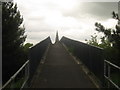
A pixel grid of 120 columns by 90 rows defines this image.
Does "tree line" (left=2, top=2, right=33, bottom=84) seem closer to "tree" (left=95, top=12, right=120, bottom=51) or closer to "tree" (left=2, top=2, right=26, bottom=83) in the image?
"tree" (left=2, top=2, right=26, bottom=83)

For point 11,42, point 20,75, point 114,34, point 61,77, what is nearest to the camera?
point 20,75

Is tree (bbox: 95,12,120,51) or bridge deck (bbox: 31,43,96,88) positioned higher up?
tree (bbox: 95,12,120,51)

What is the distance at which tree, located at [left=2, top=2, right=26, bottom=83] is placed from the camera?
2538cm

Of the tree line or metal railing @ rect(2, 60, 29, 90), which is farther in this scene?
the tree line

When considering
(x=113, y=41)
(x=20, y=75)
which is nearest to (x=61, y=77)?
(x=20, y=75)

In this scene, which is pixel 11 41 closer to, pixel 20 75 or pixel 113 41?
pixel 113 41

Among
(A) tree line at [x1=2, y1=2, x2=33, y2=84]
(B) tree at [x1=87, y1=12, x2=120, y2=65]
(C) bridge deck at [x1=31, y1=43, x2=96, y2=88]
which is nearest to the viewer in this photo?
(C) bridge deck at [x1=31, y1=43, x2=96, y2=88]

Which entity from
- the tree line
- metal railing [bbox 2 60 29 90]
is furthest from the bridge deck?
the tree line

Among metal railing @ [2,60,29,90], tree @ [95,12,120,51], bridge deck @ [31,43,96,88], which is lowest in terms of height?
bridge deck @ [31,43,96,88]

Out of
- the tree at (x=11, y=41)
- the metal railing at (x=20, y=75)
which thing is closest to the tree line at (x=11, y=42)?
the tree at (x=11, y=41)

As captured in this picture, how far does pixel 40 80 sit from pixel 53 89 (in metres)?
1.51

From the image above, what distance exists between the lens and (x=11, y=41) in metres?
27.4

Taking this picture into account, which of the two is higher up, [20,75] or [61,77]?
[20,75]

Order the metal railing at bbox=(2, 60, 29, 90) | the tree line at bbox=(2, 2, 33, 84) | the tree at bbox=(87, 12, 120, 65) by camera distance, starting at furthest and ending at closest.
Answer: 1. the tree line at bbox=(2, 2, 33, 84)
2. the tree at bbox=(87, 12, 120, 65)
3. the metal railing at bbox=(2, 60, 29, 90)
